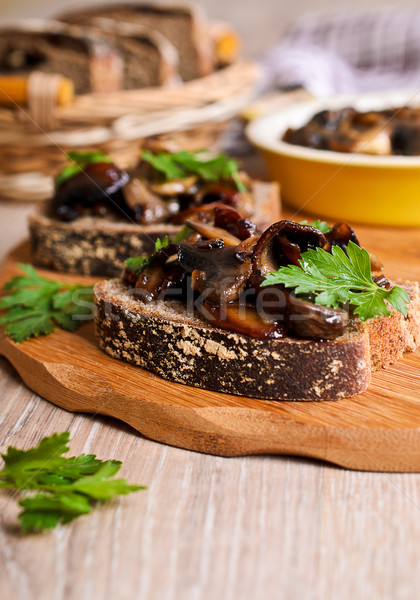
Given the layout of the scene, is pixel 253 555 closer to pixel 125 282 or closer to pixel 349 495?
pixel 349 495

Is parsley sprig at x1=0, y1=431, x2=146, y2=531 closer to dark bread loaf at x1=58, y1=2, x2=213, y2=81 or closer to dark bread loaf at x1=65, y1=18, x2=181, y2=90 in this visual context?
dark bread loaf at x1=65, y1=18, x2=181, y2=90

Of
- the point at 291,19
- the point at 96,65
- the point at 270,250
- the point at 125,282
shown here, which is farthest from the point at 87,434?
the point at 291,19

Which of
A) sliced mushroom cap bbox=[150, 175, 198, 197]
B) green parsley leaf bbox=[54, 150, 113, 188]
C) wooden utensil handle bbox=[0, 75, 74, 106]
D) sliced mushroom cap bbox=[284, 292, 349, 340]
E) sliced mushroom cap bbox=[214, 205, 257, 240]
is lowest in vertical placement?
sliced mushroom cap bbox=[150, 175, 198, 197]

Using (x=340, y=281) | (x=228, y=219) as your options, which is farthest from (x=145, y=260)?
(x=340, y=281)

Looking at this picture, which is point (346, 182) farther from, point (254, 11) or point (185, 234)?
point (254, 11)

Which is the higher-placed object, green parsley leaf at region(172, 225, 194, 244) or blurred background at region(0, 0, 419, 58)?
green parsley leaf at region(172, 225, 194, 244)

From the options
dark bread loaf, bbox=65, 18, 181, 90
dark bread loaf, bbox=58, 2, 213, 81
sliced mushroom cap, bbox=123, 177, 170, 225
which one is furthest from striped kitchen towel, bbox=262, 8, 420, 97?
sliced mushroom cap, bbox=123, 177, 170, 225

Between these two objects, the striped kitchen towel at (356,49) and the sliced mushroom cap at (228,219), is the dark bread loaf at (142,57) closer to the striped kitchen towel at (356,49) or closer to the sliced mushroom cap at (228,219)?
the striped kitchen towel at (356,49)
